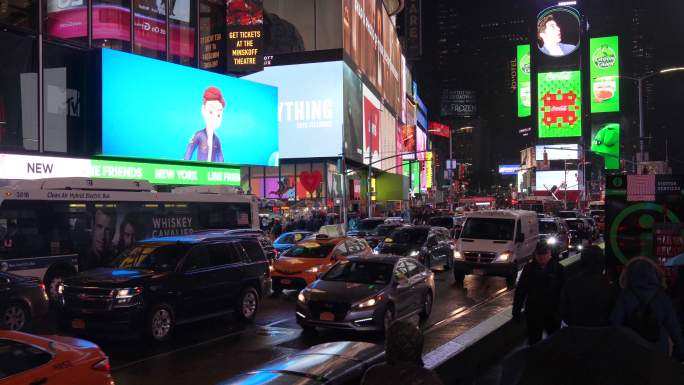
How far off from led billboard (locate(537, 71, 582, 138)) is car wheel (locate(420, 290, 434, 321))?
97.3m

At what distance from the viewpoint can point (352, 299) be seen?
34.7 ft

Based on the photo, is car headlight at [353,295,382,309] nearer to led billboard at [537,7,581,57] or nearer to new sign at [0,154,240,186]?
new sign at [0,154,240,186]

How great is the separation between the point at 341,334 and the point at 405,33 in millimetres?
106077

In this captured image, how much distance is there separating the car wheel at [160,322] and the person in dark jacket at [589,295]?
7021 mm

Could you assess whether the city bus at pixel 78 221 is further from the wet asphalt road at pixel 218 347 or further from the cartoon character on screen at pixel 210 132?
the cartoon character on screen at pixel 210 132

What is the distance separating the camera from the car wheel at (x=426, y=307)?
12738mm

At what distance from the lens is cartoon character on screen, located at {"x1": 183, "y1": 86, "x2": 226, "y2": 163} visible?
35.8 metres

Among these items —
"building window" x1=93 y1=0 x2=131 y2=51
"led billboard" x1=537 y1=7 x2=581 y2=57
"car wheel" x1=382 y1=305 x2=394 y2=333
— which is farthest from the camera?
"led billboard" x1=537 y1=7 x2=581 y2=57

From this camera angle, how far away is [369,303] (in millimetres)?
10625

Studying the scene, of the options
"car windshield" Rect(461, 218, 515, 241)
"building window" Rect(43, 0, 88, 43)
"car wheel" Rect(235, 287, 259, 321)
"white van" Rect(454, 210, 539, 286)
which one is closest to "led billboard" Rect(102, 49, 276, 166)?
"building window" Rect(43, 0, 88, 43)

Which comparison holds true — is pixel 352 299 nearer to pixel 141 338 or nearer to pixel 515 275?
pixel 141 338

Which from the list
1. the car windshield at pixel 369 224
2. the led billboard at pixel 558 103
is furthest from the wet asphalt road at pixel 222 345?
the led billboard at pixel 558 103

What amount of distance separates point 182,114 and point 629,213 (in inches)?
1131

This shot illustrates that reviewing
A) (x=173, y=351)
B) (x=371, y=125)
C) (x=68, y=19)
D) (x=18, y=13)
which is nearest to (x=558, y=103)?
(x=371, y=125)
